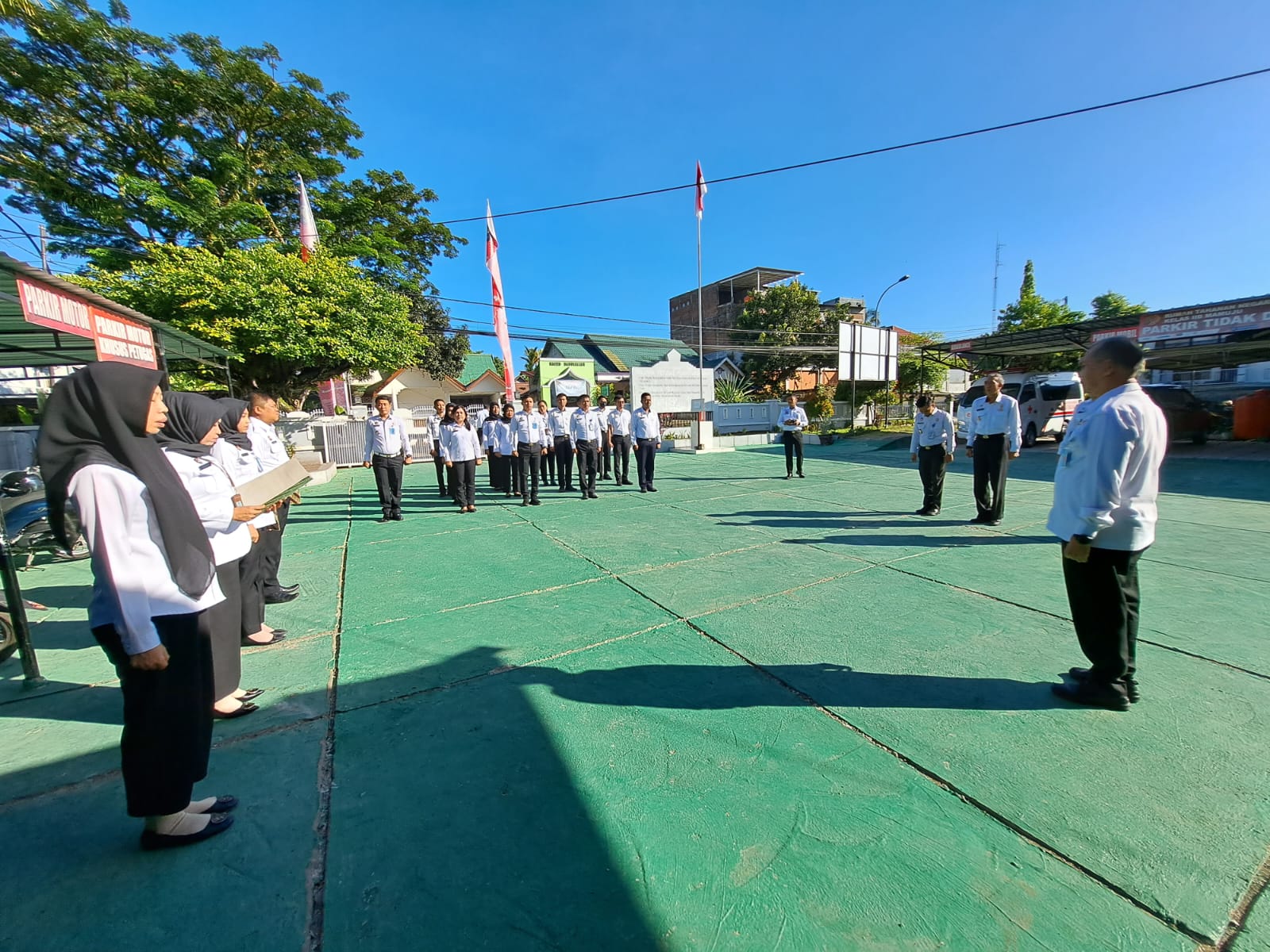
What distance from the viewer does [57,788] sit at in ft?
6.96

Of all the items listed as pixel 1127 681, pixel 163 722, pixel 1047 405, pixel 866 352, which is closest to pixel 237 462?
pixel 163 722

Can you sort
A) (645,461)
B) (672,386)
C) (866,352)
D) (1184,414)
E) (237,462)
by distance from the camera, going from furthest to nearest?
(672,386), (866,352), (1184,414), (645,461), (237,462)

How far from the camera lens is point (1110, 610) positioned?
2381 millimetres

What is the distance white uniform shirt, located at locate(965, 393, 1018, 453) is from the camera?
6023mm

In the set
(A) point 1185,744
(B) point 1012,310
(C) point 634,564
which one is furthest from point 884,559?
(B) point 1012,310

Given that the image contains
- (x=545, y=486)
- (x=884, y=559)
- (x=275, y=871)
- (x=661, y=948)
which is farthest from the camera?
(x=545, y=486)

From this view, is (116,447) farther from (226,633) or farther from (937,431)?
(937,431)

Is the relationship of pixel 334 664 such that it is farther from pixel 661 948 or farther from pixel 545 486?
pixel 545 486

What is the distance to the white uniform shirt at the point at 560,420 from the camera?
9.68 m

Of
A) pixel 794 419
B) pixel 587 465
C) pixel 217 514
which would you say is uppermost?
pixel 794 419

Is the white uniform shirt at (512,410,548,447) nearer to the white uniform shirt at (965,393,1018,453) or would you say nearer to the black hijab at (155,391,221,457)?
the black hijab at (155,391,221,457)

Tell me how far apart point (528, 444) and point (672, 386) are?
42.2 feet

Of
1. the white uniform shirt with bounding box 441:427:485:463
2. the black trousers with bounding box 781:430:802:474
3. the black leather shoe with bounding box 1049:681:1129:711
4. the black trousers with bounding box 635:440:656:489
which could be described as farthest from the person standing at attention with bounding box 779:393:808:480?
the black leather shoe with bounding box 1049:681:1129:711

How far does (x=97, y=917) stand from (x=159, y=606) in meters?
0.92
